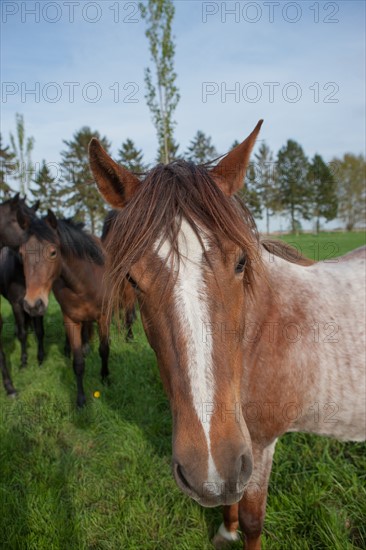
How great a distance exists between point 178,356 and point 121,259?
583mm

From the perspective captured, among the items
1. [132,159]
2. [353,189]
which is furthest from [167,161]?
[353,189]

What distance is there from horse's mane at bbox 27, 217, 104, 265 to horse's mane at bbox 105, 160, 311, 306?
11.3ft

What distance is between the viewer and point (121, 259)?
162 cm

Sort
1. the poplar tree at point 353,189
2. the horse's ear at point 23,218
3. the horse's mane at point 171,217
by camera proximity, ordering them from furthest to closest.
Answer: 1. the poplar tree at point 353,189
2. the horse's ear at point 23,218
3. the horse's mane at point 171,217

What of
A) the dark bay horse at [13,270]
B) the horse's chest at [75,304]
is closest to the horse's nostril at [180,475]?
the horse's chest at [75,304]

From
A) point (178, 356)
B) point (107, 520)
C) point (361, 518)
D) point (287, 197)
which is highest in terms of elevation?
point (287, 197)

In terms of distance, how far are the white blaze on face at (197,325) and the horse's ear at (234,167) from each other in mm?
556

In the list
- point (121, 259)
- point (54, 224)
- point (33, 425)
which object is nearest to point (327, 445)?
point (121, 259)

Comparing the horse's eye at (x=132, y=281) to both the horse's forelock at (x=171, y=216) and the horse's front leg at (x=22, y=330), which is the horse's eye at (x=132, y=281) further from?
the horse's front leg at (x=22, y=330)

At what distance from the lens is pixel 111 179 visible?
1.87m

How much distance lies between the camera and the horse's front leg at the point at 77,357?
4.44 metres

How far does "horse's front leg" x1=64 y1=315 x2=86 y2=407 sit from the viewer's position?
14.6 ft

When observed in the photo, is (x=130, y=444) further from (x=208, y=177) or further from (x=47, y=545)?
(x=208, y=177)

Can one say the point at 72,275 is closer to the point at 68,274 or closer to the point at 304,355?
the point at 68,274
